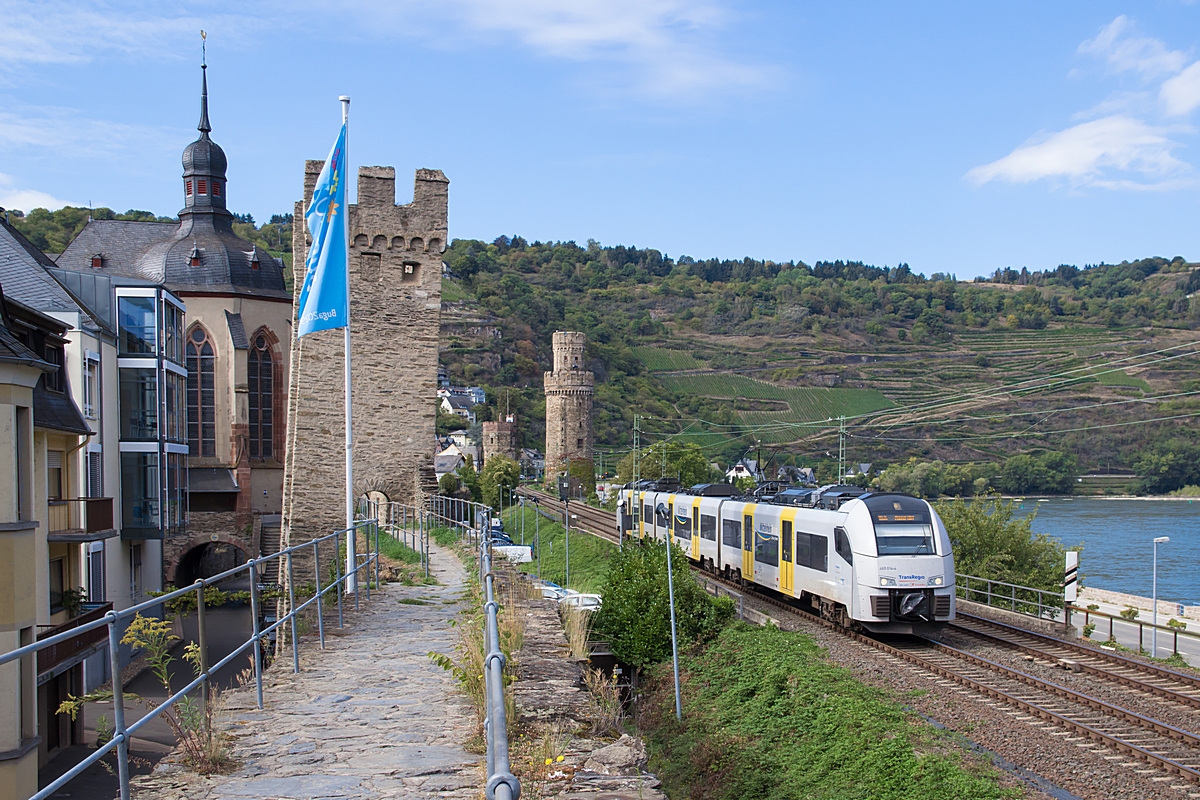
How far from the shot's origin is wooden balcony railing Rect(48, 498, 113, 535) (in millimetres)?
24531

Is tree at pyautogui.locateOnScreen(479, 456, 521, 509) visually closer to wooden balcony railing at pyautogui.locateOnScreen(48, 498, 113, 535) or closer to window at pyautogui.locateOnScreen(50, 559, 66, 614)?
wooden balcony railing at pyautogui.locateOnScreen(48, 498, 113, 535)

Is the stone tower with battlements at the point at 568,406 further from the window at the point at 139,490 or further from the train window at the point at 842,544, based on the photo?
the train window at the point at 842,544

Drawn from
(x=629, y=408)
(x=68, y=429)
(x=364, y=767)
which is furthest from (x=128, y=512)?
(x=629, y=408)

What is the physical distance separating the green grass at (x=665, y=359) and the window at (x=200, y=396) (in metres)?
134

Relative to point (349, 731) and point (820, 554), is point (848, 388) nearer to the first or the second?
point (820, 554)

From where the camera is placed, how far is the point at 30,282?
95.3 ft

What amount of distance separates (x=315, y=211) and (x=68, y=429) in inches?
364

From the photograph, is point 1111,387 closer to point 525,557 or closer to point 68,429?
point 525,557

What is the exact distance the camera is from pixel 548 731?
629cm

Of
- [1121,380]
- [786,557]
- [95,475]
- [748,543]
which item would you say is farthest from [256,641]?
[1121,380]

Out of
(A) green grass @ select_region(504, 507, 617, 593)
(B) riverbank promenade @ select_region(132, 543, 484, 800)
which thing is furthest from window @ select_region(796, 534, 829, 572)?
(B) riverbank promenade @ select_region(132, 543, 484, 800)

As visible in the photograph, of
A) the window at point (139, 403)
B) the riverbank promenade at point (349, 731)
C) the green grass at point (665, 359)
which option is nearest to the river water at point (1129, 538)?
the window at point (139, 403)

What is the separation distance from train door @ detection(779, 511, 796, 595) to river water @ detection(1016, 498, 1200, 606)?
20904 millimetres

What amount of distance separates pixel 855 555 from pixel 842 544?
0.51m
